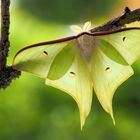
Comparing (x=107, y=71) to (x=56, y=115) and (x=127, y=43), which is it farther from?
(x=56, y=115)

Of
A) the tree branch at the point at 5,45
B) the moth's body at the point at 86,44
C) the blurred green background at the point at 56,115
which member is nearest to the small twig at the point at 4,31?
the tree branch at the point at 5,45

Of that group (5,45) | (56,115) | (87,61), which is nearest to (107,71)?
(87,61)

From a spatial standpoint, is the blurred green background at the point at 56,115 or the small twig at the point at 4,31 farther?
the blurred green background at the point at 56,115

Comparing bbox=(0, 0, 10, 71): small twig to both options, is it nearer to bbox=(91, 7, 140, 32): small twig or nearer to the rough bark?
the rough bark

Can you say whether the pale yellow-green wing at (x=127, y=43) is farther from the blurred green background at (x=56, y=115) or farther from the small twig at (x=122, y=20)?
the blurred green background at (x=56, y=115)

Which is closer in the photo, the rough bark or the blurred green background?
the rough bark

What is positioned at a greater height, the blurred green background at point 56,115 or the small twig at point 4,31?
the blurred green background at point 56,115

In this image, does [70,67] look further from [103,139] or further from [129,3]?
[129,3]

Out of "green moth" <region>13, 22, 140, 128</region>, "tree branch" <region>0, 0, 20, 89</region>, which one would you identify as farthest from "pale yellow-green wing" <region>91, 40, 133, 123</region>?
"tree branch" <region>0, 0, 20, 89</region>
